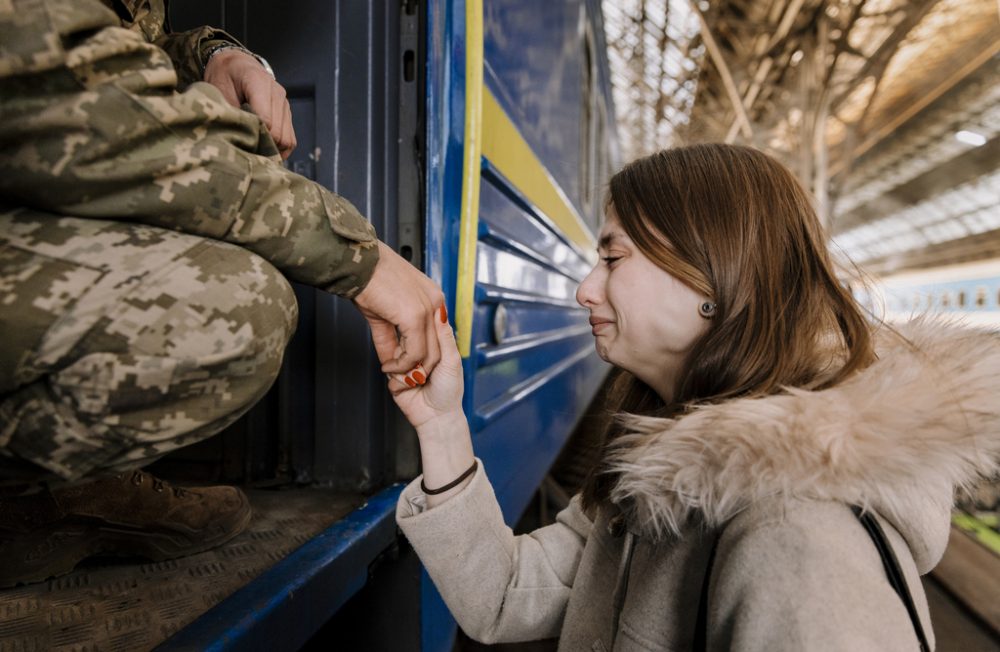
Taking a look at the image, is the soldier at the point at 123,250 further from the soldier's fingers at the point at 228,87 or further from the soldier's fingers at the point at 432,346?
the soldier's fingers at the point at 228,87

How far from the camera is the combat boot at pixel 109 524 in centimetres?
89

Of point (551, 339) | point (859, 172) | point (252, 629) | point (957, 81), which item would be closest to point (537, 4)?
point (551, 339)

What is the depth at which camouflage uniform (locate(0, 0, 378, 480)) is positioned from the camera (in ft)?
1.55

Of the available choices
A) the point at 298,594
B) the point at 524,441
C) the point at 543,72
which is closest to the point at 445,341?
the point at 298,594

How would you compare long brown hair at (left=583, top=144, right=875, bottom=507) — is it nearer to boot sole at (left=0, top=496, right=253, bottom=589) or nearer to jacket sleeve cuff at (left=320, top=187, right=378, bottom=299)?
jacket sleeve cuff at (left=320, top=187, right=378, bottom=299)

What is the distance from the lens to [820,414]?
1.99 ft

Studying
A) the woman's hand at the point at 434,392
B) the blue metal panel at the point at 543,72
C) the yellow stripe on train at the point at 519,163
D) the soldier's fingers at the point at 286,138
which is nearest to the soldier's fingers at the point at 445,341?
the woman's hand at the point at 434,392

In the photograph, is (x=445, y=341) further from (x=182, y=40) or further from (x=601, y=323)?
(x=182, y=40)

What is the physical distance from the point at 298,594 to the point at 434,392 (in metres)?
0.34

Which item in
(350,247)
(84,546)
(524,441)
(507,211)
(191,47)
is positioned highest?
(191,47)

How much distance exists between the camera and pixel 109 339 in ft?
1.64

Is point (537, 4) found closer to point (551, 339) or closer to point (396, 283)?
point (551, 339)

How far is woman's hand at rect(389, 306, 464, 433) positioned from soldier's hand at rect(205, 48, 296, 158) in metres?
0.42

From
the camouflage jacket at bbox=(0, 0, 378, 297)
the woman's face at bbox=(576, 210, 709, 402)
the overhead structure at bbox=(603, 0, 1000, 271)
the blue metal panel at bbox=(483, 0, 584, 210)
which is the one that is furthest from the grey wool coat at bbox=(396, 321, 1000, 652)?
the overhead structure at bbox=(603, 0, 1000, 271)
